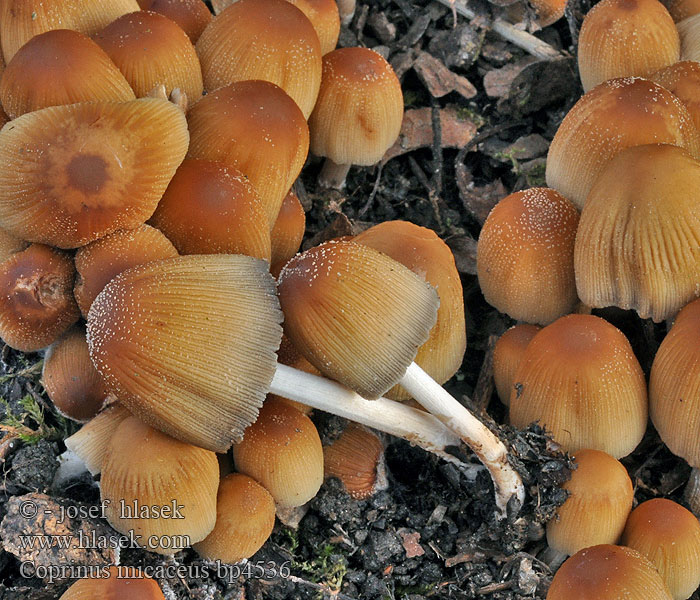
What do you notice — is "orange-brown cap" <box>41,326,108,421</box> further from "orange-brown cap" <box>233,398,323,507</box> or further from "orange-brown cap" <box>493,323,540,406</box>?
"orange-brown cap" <box>493,323,540,406</box>

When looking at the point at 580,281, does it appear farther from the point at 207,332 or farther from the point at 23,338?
the point at 23,338

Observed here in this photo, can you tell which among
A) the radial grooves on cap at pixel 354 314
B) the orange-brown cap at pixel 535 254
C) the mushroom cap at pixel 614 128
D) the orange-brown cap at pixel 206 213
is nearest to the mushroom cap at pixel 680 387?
the orange-brown cap at pixel 535 254

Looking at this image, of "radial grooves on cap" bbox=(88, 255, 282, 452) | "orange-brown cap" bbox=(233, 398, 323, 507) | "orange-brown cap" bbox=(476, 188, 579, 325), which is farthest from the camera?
"orange-brown cap" bbox=(476, 188, 579, 325)

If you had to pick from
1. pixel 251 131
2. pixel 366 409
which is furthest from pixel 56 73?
A: pixel 366 409

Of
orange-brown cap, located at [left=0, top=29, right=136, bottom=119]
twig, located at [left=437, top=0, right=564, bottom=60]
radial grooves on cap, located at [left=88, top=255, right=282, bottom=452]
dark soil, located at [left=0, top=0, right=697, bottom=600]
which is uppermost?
orange-brown cap, located at [left=0, top=29, right=136, bottom=119]

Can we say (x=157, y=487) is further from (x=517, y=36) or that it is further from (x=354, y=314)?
(x=517, y=36)

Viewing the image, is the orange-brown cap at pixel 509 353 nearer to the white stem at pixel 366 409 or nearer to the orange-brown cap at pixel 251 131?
the white stem at pixel 366 409

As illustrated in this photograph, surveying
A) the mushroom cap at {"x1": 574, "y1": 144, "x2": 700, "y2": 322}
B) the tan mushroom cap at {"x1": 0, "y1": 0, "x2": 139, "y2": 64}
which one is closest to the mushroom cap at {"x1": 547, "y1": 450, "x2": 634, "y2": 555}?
the mushroom cap at {"x1": 574, "y1": 144, "x2": 700, "y2": 322}
